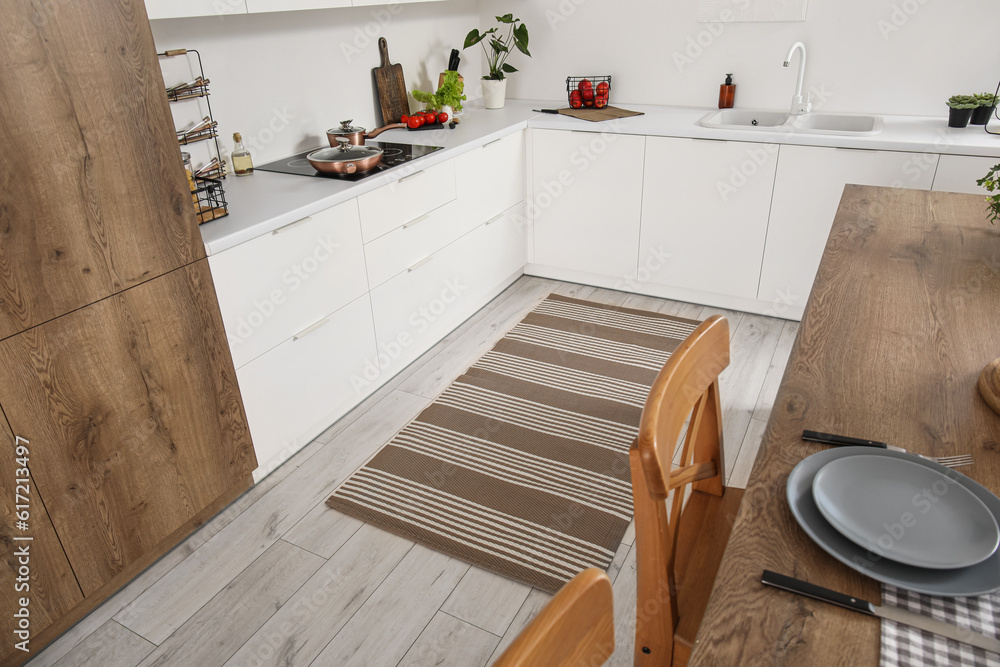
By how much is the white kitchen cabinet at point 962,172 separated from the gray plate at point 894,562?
2118 mm

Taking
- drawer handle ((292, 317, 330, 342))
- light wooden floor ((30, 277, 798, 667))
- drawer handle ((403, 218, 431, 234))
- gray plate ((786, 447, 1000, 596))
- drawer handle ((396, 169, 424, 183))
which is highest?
drawer handle ((396, 169, 424, 183))

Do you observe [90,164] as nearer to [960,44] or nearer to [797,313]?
[797,313]

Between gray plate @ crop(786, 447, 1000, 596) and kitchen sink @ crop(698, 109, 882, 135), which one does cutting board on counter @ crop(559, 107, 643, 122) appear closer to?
kitchen sink @ crop(698, 109, 882, 135)

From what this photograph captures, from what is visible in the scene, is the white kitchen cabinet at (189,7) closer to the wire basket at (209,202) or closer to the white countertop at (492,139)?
the wire basket at (209,202)

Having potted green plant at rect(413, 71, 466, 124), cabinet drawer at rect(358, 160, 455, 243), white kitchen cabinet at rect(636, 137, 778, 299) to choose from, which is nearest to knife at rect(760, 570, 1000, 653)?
cabinet drawer at rect(358, 160, 455, 243)

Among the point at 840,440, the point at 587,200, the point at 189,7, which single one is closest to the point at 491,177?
the point at 587,200

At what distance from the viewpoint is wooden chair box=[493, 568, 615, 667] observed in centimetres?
57

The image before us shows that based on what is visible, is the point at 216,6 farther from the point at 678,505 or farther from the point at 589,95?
A: the point at 589,95

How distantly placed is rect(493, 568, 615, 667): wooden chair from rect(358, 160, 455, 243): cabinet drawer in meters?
1.94

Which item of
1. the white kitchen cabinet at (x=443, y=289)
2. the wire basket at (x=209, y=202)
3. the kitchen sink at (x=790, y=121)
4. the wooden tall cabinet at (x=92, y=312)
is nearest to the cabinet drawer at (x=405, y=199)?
the white kitchen cabinet at (x=443, y=289)

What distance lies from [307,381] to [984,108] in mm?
2874

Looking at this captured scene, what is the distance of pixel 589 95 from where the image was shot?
3512 mm

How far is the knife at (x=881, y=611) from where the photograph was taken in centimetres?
74

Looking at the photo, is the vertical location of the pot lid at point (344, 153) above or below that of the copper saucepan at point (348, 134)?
below
